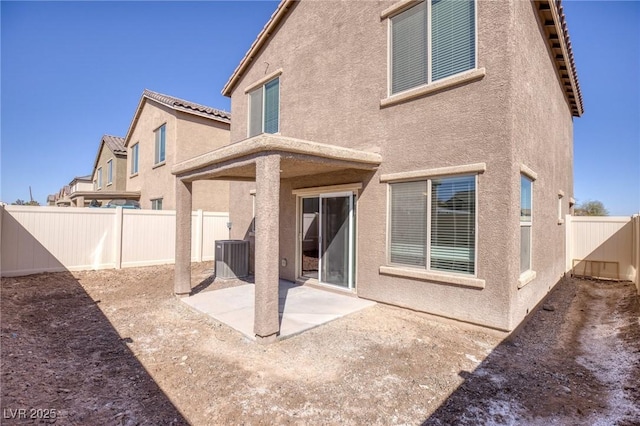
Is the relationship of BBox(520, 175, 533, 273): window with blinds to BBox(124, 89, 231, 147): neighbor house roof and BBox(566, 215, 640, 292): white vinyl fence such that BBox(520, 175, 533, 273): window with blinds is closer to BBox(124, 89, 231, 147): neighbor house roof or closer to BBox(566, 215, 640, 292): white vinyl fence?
BBox(566, 215, 640, 292): white vinyl fence

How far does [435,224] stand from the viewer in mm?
6234

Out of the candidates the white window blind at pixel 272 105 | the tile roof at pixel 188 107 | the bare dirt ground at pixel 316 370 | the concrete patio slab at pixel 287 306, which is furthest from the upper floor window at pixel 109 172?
the concrete patio slab at pixel 287 306

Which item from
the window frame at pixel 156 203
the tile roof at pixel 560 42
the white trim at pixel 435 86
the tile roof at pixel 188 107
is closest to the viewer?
the white trim at pixel 435 86

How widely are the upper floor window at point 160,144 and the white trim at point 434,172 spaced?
44.1ft

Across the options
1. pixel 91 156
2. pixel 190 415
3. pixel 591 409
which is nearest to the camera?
pixel 190 415

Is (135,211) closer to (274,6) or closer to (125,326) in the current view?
(125,326)

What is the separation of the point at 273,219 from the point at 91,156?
109 ft

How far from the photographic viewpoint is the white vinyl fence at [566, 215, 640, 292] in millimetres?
10992

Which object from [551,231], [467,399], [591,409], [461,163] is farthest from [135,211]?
[551,231]

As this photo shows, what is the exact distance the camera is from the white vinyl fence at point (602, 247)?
1099 centimetres

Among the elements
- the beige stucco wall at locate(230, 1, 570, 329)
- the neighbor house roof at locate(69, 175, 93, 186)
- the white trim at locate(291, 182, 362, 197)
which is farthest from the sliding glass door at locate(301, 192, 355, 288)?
the neighbor house roof at locate(69, 175, 93, 186)

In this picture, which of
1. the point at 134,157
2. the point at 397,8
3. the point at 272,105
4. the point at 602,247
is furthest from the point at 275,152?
the point at 134,157

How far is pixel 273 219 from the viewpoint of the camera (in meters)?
5.15

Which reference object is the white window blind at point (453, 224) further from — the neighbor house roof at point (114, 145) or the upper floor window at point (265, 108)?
the neighbor house roof at point (114, 145)
